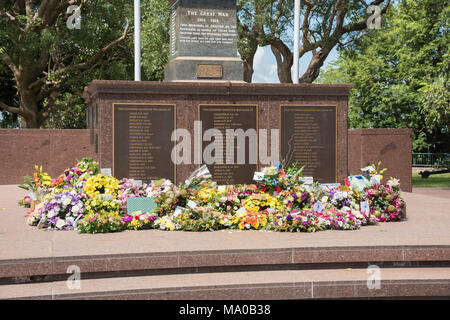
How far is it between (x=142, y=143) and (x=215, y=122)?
1536 millimetres

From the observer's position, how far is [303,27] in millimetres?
25016

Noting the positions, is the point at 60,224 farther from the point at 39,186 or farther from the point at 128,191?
the point at 39,186

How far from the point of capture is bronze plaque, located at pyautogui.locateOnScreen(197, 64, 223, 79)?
11039 mm

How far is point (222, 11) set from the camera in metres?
11.1

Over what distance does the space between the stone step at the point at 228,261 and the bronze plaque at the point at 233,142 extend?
161 inches

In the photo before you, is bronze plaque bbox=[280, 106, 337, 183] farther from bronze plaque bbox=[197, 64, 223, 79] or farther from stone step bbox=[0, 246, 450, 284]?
stone step bbox=[0, 246, 450, 284]

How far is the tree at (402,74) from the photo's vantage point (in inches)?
1345

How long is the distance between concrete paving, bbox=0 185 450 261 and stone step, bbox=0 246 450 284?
9cm

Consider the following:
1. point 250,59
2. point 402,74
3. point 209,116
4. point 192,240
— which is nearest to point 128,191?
point 192,240

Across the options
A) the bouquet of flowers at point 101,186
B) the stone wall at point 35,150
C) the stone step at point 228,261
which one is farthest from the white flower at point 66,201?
the stone wall at point 35,150

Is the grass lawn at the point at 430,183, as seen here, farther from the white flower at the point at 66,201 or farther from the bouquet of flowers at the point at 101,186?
the white flower at the point at 66,201

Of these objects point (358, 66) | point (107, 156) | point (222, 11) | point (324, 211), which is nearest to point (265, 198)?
point (324, 211)

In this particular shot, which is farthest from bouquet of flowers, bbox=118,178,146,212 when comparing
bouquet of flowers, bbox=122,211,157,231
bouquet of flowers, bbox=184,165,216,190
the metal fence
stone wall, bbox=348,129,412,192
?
the metal fence

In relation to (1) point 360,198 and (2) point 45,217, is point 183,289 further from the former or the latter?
(1) point 360,198
